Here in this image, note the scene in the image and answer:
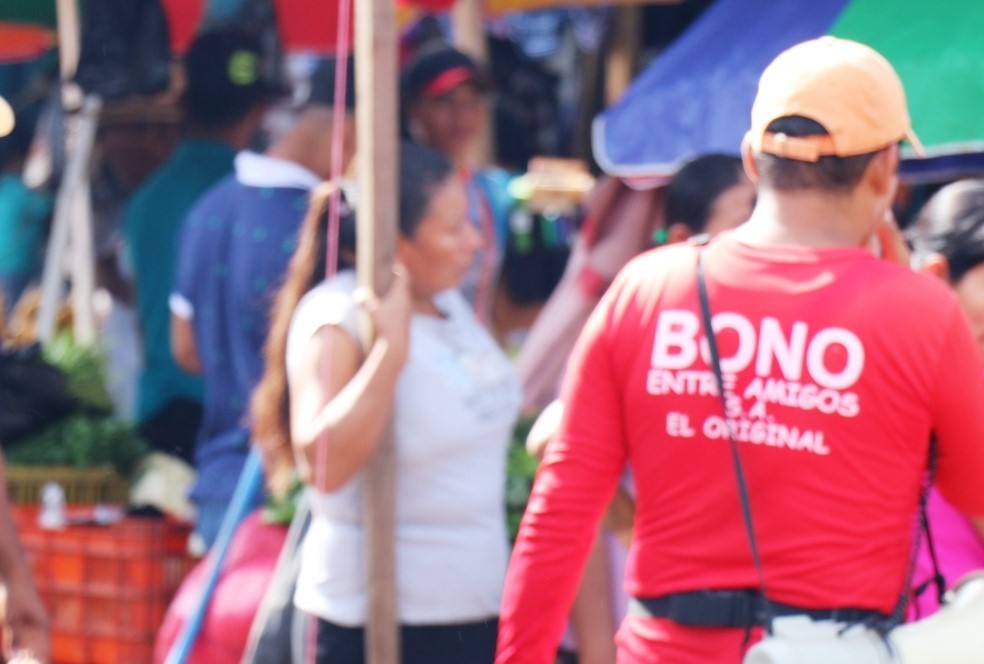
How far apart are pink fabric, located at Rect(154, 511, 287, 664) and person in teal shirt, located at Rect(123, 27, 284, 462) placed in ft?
5.21

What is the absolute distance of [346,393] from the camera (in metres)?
3.45

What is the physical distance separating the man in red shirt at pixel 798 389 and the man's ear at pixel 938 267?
0.77 meters

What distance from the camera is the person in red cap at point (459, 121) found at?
5336 millimetres

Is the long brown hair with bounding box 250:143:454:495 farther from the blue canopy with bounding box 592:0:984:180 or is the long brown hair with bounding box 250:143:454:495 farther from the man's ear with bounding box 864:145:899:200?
the man's ear with bounding box 864:145:899:200

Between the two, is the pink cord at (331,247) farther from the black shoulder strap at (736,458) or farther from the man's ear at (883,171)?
the man's ear at (883,171)

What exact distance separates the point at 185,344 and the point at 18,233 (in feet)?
7.10

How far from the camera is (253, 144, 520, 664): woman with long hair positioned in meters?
3.45

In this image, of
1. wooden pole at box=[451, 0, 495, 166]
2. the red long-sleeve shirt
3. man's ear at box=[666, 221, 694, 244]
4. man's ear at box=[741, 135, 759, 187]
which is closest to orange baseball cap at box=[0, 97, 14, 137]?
the red long-sleeve shirt

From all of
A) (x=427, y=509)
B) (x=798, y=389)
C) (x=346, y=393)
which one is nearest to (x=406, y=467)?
(x=427, y=509)

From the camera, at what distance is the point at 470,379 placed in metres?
3.64

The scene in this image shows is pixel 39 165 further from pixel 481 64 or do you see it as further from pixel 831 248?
pixel 831 248

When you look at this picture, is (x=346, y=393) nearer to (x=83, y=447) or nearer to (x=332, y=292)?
(x=332, y=292)

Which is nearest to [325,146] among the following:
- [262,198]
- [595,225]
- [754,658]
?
[262,198]

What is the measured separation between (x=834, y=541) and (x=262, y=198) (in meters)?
2.48
